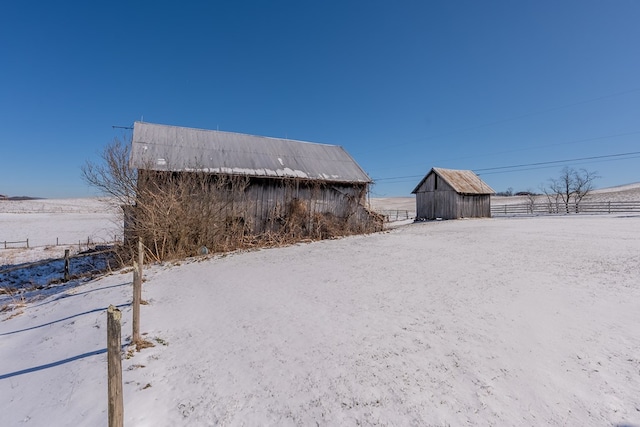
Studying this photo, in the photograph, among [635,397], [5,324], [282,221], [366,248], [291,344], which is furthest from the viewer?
[282,221]

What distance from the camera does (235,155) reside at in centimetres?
1652

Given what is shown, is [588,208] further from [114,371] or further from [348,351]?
[114,371]

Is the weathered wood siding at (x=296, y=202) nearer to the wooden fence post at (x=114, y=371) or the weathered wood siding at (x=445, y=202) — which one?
the wooden fence post at (x=114, y=371)

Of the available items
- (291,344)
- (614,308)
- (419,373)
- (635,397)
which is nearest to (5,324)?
(291,344)

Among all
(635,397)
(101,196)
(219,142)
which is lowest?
(635,397)

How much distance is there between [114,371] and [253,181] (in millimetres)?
13646

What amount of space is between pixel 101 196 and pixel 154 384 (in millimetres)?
10342

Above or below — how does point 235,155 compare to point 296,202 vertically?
above

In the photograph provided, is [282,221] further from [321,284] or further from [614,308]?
[614,308]

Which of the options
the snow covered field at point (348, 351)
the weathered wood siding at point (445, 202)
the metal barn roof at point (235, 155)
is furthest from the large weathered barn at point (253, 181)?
the weathered wood siding at point (445, 202)

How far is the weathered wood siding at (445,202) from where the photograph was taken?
92.0 ft

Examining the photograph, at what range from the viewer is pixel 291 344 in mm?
4488

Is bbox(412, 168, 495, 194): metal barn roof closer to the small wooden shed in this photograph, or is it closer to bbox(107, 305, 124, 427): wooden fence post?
the small wooden shed

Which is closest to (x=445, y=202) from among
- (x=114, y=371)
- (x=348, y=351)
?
(x=348, y=351)
